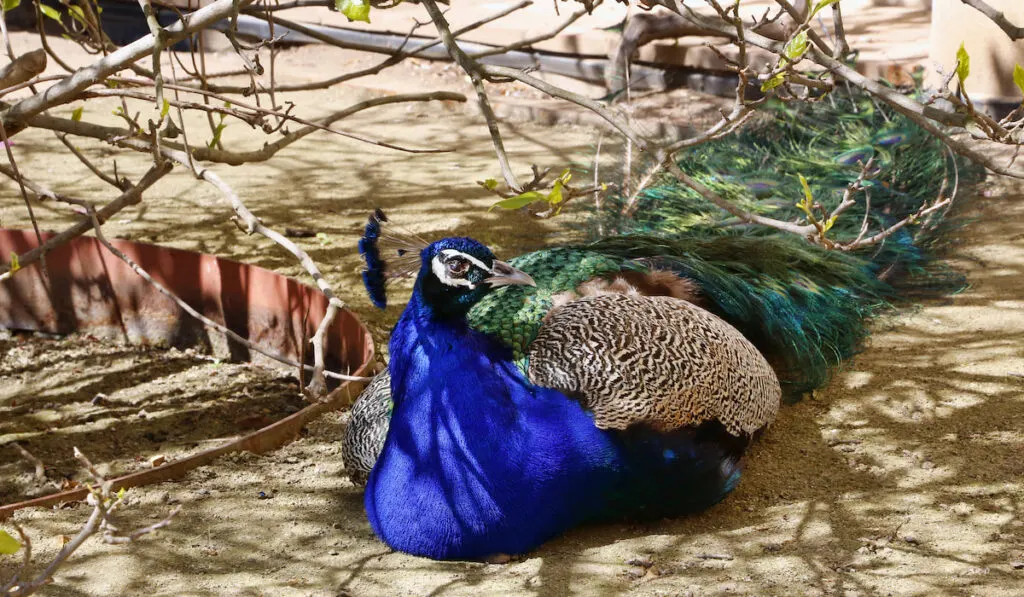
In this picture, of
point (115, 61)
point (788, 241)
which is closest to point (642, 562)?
point (115, 61)

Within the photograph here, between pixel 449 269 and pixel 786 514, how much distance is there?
1079 millimetres

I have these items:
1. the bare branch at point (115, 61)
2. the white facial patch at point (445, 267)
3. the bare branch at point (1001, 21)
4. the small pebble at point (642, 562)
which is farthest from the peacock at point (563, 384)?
the bare branch at point (115, 61)

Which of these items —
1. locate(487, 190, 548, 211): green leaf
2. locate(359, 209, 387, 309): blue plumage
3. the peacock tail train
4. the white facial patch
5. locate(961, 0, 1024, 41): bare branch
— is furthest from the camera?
the peacock tail train

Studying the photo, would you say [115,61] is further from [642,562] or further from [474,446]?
[642,562]

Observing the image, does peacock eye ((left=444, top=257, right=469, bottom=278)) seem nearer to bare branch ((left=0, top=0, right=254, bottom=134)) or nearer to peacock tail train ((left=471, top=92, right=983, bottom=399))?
peacock tail train ((left=471, top=92, right=983, bottom=399))

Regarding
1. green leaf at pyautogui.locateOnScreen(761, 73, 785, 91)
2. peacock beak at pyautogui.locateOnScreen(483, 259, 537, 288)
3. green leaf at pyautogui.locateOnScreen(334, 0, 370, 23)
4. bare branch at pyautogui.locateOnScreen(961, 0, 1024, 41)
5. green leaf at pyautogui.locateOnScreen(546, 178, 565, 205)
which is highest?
green leaf at pyautogui.locateOnScreen(334, 0, 370, 23)

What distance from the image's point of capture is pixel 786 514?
9.20ft

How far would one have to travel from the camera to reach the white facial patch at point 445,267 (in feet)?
8.14

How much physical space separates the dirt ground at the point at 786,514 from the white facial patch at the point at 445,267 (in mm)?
682

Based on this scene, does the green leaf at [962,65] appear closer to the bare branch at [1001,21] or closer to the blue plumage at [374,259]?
the bare branch at [1001,21]

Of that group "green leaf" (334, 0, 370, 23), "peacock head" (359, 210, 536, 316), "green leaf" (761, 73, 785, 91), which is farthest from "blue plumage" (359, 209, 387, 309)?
"green leaf" (761, 73, 785, 91)

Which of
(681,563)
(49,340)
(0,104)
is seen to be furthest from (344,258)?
(681,563)

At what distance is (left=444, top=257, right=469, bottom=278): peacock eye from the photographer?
8.15 ft

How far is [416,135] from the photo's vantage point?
6.89 metres
